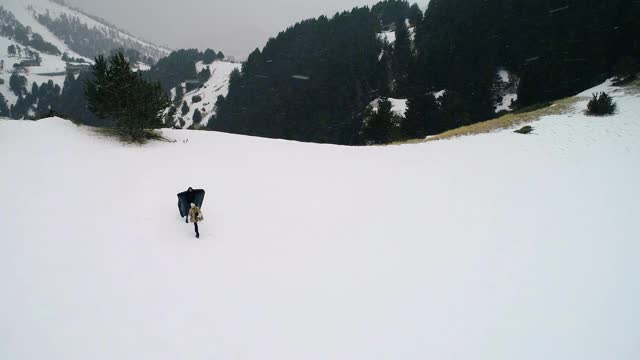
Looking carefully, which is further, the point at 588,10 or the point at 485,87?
the point at 485,87

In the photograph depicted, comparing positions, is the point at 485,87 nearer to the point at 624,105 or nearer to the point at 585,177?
the point at 624,105

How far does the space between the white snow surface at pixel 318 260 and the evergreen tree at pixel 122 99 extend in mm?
4264

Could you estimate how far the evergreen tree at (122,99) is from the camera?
69.2 ft

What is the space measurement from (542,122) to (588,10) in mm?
59996

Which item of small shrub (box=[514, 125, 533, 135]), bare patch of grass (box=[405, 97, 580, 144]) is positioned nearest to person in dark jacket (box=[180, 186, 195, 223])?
bare patch of grass (box=[405, 97, 580, 144])

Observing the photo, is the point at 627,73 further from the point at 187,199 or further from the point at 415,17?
the point at 415,17

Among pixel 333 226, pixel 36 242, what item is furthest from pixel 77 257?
pixel 333 226

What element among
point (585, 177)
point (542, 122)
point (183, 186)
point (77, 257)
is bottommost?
point (77, 257)

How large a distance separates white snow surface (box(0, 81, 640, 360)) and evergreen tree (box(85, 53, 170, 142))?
168 inches

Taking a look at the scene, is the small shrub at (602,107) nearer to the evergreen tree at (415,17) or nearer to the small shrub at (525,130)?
the small shrub at (525,130)

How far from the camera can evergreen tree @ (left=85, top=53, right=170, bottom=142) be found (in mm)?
21078

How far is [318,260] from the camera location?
31.2 ft

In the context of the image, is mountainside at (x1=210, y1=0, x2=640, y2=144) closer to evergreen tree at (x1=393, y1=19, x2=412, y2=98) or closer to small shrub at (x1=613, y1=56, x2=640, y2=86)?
small shrub at (x1=613, y1=56, x2=640, y2=86)

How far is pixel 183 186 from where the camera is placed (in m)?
14.4
